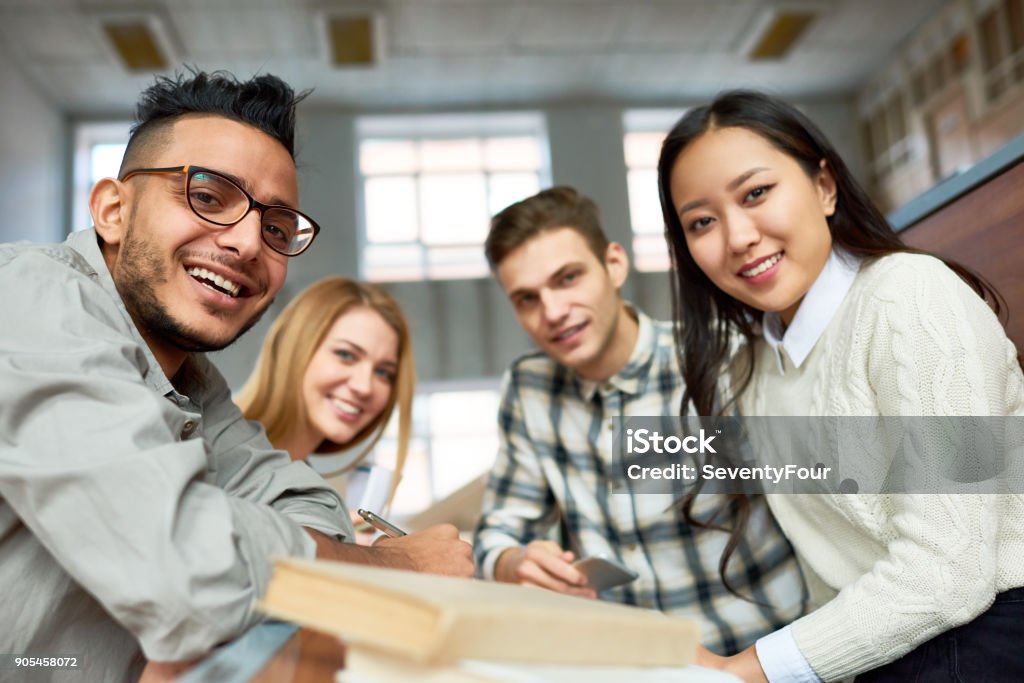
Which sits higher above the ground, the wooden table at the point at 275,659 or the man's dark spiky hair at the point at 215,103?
the man's dark spiky hair at the point at 215,103

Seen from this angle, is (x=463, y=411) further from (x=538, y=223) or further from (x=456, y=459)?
(x=538, y=223)

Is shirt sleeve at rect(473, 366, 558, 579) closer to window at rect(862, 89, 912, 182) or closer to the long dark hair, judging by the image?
the long dark hair

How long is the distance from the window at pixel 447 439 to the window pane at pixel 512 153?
204 centimetres

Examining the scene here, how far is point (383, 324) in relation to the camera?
213 cm

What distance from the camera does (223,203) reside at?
96cm

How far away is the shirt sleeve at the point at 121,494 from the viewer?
1.89ft

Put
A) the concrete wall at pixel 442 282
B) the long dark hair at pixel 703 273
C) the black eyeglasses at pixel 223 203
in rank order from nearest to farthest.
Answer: the black eyeglasses at pixel 223 203 < the long dark hair at pixel 703 273 < the concrete wall at pixel 442 282

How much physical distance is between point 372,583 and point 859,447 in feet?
2.43

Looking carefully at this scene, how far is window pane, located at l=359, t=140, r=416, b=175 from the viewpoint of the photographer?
7.59 meters

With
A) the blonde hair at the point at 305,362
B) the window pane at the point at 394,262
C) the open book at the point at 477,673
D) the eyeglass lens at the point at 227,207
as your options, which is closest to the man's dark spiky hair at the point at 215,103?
the eyeglass lens at the point at 227,207

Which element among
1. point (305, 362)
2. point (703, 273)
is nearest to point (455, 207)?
point (305, 362)

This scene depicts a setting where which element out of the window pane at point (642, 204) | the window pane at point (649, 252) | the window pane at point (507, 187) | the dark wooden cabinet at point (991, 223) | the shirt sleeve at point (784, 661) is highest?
the window pane at point (507, 187)

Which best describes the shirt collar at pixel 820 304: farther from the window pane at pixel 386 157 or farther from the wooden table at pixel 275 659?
the window pane at pixel 386 157

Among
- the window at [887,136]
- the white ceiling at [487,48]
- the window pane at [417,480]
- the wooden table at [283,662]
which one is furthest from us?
the window at [887,136]
